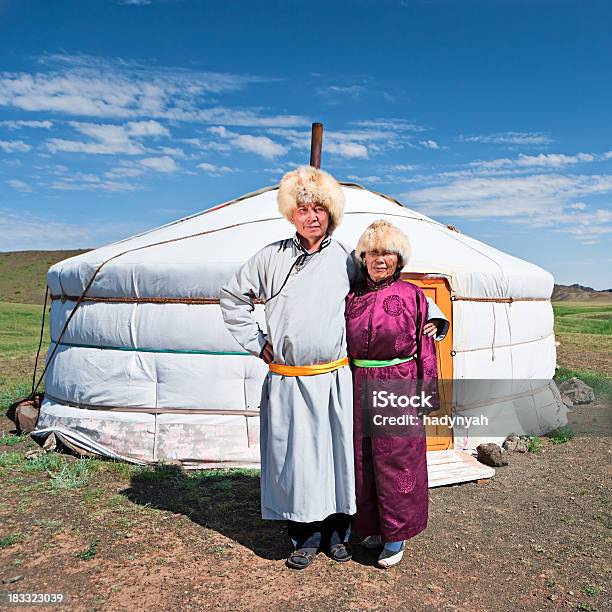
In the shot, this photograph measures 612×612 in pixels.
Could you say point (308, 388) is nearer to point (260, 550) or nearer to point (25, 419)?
point (260, 550)

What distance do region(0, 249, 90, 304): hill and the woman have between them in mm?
27885

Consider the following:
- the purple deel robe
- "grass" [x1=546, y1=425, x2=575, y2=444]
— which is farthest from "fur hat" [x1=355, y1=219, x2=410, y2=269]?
"grass" [x1=546, y1=425, x2=575, y2=444]

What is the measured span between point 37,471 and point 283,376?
Answer: 102 inches

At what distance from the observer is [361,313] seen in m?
2.88

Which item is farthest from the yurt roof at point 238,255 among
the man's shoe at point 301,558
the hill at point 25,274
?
the hill at point 25,274

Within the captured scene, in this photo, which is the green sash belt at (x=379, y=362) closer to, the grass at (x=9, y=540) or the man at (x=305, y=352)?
the man at (x=305, y=352)

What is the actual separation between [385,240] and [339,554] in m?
1.51

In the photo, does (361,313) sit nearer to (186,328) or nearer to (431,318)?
(431,318)

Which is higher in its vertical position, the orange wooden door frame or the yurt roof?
the yurt roof

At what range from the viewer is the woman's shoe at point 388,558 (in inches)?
120

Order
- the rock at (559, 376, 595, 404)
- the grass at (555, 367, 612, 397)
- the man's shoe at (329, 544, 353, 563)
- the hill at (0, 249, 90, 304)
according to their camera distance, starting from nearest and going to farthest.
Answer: the man's shoe at (329, 544, 353, 563), the rock at (559, 376, 595, 404), the grass at (555, 367, 612, 397), the hill at (0, 249, 90, 304)

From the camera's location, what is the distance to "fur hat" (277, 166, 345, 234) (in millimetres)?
2898

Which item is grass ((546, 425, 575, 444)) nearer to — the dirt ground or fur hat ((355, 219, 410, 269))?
the dirt ground

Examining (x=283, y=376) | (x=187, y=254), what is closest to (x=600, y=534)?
(x=283, y=376)
